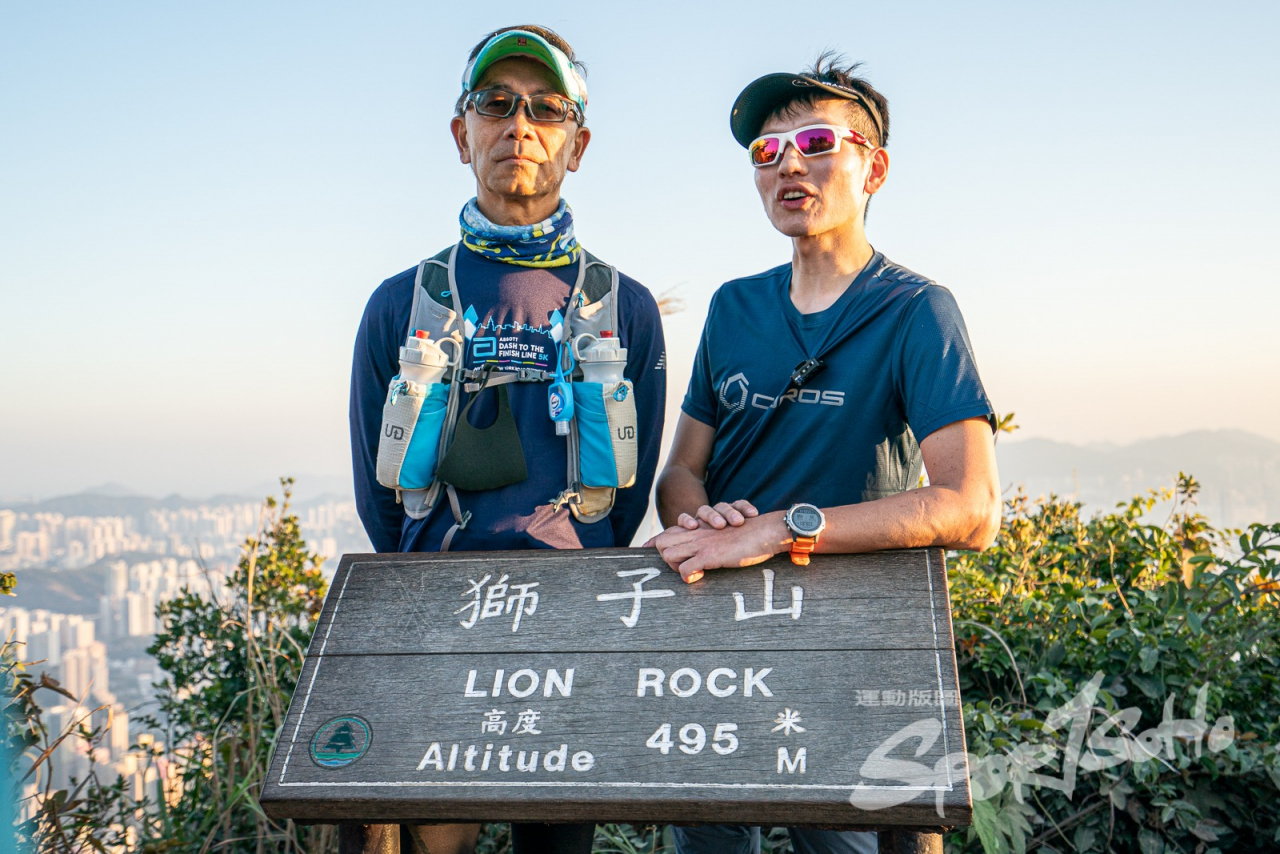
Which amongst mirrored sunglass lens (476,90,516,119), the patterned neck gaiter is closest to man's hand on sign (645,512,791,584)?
the patterned neck gaiter

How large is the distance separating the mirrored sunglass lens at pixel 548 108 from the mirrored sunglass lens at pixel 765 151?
20.0 inches

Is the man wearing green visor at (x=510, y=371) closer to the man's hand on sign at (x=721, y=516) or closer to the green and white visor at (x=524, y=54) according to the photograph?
the green and white visor at (x=524, y=54)

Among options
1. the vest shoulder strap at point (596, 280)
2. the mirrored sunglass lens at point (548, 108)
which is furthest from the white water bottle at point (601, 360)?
the mirrored sunglass lens at point (548, 108)

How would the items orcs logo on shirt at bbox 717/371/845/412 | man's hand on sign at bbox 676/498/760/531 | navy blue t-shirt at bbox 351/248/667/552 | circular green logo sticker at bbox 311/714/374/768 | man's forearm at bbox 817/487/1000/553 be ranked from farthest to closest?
navy blue t-shirt at bbox 351/248/667/552 → orcs logo on shirt at bbox 717/371/845/412 → man's hand on sign at bbox 676/498/760/531 → man's forearm at bbox 817/487/1000/553 → circular green logo sticker at bbox 311/714/374/768

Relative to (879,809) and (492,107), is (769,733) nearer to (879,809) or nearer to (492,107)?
(879,809)

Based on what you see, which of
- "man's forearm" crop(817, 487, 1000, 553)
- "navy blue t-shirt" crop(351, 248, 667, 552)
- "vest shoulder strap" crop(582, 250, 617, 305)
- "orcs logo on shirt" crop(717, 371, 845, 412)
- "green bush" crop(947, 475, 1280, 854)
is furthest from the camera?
"green bush" crop(947, 475, 1280, 854)

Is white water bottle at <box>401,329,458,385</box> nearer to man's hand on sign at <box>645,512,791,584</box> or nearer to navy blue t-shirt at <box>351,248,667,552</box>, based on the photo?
navy blue t-shirt at <box>351,248,667,552</box>

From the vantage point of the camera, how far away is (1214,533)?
446 centimetres

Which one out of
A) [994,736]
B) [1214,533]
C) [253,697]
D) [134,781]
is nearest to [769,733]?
[994,736]

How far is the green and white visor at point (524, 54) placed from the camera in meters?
2.53

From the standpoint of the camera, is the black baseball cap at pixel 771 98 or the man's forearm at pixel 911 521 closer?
the man's forearm at pixel 911 521

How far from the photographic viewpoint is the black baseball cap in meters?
2.54

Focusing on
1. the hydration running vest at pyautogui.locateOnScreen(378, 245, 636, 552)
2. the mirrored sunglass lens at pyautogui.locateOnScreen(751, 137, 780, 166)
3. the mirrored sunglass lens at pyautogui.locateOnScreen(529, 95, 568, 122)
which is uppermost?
the mirrored sunglass lens at pyautogui.locateOnScreen(529, 95, 568, 122)

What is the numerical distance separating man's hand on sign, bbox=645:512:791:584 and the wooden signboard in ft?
0.12
